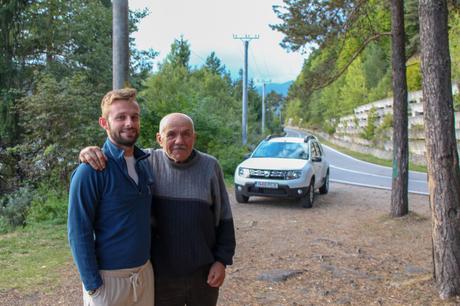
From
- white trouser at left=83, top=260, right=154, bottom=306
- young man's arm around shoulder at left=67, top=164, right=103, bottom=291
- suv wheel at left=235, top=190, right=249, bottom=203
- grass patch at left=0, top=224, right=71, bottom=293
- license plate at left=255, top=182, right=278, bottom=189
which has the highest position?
young man's arm around shoulder at left=67, top=164, right=103, bottom=291

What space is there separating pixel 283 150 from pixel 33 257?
7.05 m

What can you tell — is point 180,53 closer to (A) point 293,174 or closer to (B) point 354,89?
(B) point 354,89

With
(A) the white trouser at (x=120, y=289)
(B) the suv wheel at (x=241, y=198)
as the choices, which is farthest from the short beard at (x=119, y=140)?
(B) the suv wheel at (x=241, y=198)

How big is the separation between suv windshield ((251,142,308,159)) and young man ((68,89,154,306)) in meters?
9.27

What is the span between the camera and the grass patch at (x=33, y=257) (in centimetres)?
544

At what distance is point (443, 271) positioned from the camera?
482 centimetres

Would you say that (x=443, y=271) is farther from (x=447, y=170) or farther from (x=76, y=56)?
(x=76, y=56)

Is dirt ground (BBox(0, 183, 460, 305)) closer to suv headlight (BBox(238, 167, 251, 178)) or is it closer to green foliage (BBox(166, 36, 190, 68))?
suv headlight (BBox(238, 167, 251, 178))

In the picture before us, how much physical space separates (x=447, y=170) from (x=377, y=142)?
35507 mm

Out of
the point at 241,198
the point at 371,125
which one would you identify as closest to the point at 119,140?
the point at 241,198

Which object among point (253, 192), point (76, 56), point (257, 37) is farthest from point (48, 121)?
point (257, 37)

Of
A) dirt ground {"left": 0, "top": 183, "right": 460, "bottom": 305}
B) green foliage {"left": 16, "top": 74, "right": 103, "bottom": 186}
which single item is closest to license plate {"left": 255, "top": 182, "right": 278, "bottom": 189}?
dirt ground {"left": 0, "top": 183, "right": 460, "bottom": 305}

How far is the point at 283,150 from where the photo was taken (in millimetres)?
11930

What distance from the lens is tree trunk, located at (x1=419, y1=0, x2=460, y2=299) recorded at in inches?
189
